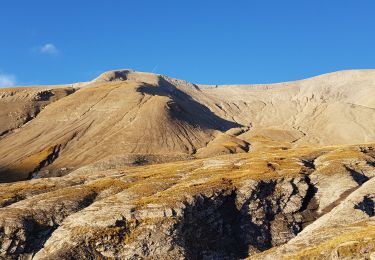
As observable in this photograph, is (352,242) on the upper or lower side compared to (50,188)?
lower

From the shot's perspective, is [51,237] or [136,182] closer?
[51,237]

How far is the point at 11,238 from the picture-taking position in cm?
7125

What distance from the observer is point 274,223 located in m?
87.8

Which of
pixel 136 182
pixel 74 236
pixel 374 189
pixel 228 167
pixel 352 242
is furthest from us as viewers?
pixel 228 167

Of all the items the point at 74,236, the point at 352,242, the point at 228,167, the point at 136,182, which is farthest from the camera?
the point at 228,167

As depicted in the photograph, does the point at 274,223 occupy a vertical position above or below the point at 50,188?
below

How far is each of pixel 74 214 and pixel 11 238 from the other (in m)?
10.7

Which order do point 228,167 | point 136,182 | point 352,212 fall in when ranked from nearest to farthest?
point 352,212
point 136,182
point 228,167

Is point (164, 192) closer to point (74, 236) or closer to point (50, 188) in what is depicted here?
point (74, 236)

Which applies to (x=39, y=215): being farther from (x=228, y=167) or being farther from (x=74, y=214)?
(x=228, y=167)

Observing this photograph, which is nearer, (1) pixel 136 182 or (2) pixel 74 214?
(2) pixel 74 214

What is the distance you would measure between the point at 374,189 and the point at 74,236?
169 feet

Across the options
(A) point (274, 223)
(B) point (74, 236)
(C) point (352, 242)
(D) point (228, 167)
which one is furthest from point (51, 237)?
(D) point (228, 167)

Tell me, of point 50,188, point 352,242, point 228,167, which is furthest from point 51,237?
point 228,167
